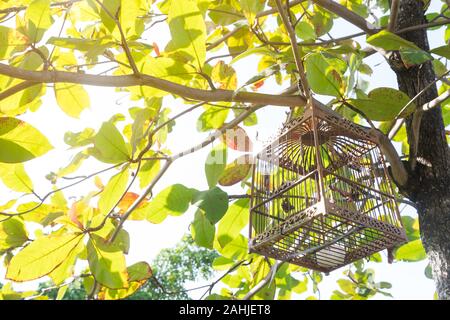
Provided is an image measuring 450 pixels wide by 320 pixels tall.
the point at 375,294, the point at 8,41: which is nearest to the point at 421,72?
the point at 8,41

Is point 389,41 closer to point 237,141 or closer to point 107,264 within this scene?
point 237,141

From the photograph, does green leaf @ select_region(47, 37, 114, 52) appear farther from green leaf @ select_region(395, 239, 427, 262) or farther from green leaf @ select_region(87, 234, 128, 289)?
green leaf @ select_region(395, 239, 427, 262)

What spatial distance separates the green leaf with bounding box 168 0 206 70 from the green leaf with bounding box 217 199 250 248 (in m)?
0.37

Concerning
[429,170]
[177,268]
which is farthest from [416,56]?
[177,268]

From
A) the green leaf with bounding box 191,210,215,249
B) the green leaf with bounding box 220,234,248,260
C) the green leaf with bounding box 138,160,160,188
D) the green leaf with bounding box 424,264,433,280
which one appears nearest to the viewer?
the green leaf with bounding box 191,210,215,249

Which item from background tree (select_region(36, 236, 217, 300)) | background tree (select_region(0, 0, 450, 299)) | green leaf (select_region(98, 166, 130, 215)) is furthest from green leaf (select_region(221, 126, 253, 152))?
background tree (select_region(36, 236, 217, 300))

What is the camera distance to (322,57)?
30.8 inches

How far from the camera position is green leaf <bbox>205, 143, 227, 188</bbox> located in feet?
3.05

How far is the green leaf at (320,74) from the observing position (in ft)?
2.55

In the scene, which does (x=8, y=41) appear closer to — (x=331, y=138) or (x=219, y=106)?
(x=219, y=106)

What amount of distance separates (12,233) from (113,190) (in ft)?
0.84

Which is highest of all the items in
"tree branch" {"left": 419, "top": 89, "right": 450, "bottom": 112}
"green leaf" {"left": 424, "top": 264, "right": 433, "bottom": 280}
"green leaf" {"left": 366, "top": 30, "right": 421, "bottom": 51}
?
"green leaf" {"left": 366, "top": 30, "right": 421, "bottom": 51}

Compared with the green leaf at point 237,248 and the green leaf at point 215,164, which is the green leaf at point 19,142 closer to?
the green leaf at point 215,164

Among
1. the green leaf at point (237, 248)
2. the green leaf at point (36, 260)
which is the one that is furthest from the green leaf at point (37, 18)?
the green leaf at point (237, 248)
